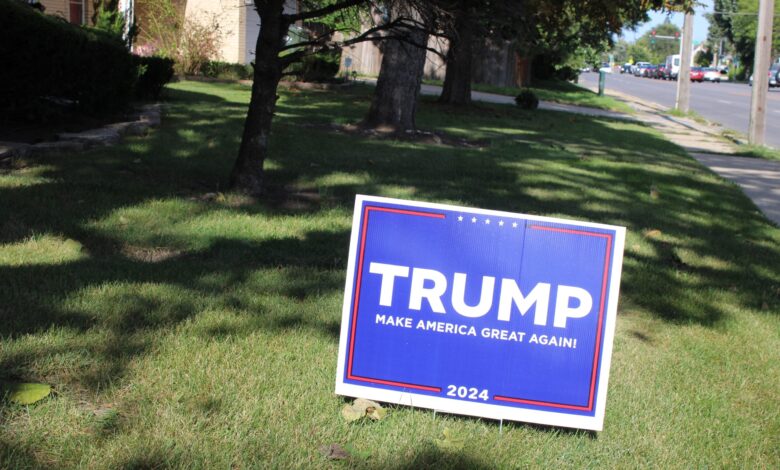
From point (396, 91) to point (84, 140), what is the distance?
5.55m

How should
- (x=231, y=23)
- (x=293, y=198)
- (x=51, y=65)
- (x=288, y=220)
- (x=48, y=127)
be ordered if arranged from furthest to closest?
(x=231, y=23)
(x=48, y=127)
(x=51, y=65)
(x=293, y=198)
(x=288, y=220)

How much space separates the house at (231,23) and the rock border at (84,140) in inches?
612

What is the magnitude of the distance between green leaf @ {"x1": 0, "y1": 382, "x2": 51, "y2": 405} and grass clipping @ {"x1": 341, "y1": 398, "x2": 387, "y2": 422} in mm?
1132

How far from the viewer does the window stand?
2194 centimetres

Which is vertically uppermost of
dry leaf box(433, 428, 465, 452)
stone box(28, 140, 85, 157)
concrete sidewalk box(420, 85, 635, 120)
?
concrete sidewalk box(420, 85, 635, 120)

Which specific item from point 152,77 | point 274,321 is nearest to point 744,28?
point 152,77

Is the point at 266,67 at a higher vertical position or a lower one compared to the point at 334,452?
higher

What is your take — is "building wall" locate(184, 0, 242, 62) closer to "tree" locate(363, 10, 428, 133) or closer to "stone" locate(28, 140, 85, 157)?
"tree" locate(363, 10, 428, 133)

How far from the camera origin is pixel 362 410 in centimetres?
348

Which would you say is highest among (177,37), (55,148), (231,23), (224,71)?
(231,23)

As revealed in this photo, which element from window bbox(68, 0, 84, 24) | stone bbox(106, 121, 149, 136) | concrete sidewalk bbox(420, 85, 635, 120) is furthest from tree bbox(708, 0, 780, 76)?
stone bbox(106, 121, 149, 136)

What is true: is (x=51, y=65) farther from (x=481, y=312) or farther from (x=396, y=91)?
(x=481, y=312)

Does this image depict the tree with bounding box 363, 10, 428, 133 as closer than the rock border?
No

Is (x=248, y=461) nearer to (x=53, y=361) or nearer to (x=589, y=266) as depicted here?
(x=53, y=361)
